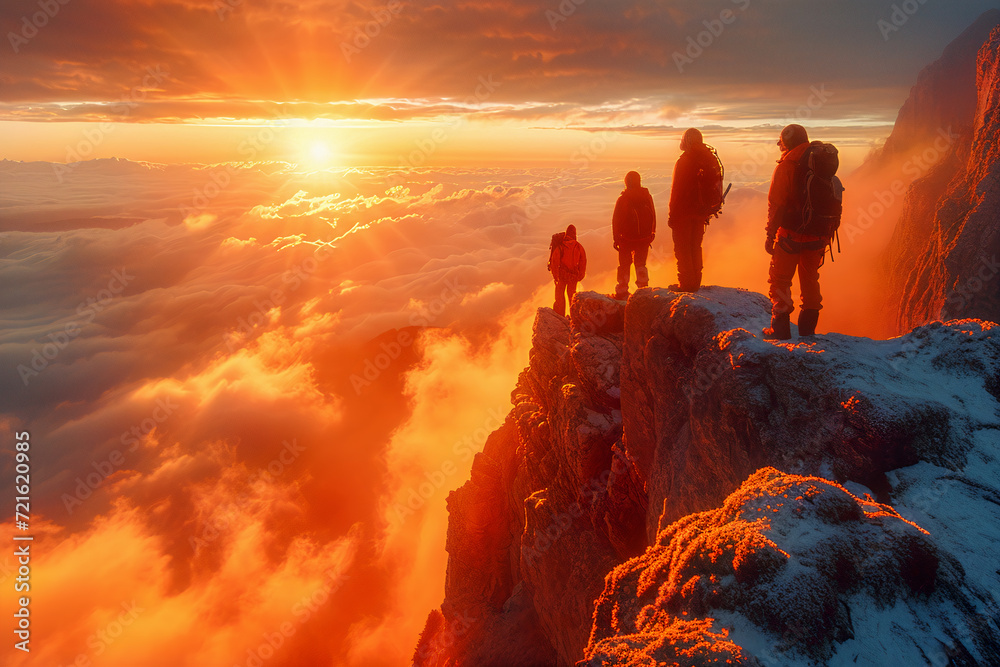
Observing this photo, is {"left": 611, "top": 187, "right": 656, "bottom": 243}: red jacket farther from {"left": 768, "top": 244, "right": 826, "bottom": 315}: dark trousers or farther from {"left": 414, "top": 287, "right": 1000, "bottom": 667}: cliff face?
{"left": 768, "top": 244, "right": 826, "bottom": 315}: dark trousers

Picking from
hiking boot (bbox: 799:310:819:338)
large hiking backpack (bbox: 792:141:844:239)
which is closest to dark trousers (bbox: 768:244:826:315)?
hiking boot (bbox: 799:310:819:338)

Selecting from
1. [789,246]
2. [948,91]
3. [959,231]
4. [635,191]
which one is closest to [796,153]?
[789,246]

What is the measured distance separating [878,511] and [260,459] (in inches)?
8189

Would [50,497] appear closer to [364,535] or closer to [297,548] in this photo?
[297,548]

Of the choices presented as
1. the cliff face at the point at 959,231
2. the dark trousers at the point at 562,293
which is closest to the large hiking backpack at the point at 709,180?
the dark trousers at the point at 562,293

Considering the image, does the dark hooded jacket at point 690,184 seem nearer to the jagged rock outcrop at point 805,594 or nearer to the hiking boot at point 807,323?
the hiking boot at point 807,323

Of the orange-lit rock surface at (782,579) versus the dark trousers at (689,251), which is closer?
the orange-lit rock surface at (782,579)

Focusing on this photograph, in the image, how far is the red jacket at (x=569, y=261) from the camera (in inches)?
795

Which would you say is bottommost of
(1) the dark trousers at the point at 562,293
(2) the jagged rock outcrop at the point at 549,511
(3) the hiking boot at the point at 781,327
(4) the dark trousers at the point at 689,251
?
(2) the jagged rock outcrop at the point at 549,511

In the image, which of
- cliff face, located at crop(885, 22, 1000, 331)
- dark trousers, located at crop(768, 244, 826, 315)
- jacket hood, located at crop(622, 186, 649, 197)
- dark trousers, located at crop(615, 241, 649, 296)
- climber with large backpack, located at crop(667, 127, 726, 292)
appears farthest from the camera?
cliff face, located at crop(885, 22, 1000, 331)

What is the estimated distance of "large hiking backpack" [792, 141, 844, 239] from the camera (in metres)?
7.34

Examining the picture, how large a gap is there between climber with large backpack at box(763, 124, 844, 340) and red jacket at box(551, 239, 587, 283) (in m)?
11.9

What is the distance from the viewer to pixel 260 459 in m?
182

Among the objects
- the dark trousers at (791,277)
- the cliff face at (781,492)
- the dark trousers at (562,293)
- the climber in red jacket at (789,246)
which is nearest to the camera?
the cliff face at (781,492)
